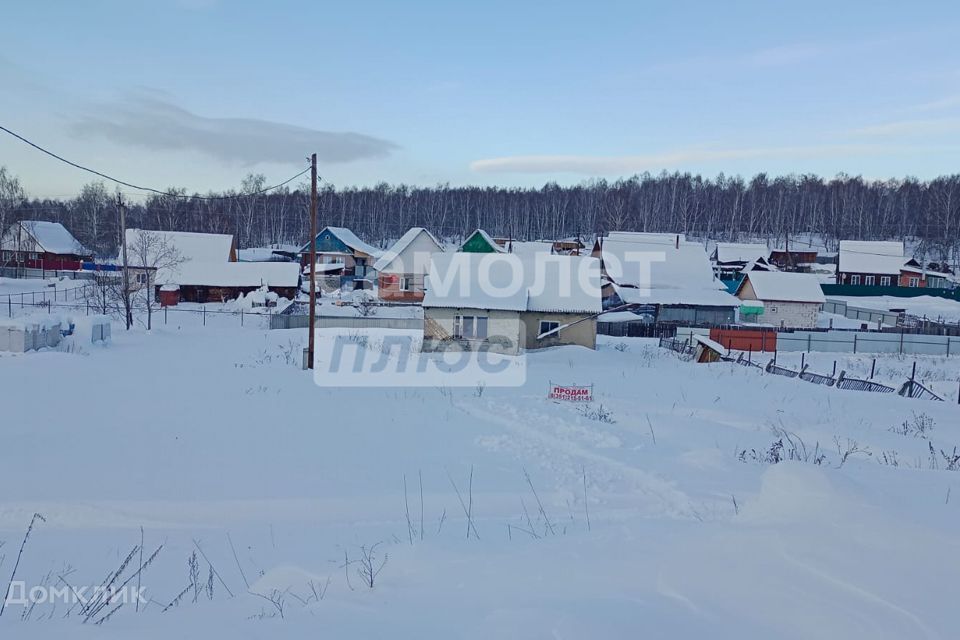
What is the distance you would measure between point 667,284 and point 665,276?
775 mm

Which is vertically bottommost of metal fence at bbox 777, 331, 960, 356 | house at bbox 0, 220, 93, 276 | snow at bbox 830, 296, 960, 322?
metal fence at bbox 777, 331, 960, 356

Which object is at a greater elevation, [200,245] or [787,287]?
[200,245]

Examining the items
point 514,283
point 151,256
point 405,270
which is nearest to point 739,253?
point 405,270

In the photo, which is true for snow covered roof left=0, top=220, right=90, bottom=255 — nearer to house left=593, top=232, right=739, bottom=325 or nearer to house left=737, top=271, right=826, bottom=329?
house left=593, top=232, right=739, bottom=325

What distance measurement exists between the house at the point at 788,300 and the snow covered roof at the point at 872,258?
2111 cm

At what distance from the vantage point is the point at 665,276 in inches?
1499

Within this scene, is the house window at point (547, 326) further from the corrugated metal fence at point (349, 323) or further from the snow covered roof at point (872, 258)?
the snow covered roof at point (872, 258)

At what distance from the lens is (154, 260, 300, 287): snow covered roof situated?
37469 mm

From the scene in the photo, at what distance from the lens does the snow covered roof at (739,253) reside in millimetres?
58250

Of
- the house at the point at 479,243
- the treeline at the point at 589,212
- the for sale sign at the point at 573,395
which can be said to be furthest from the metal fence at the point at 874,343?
the treeline at the point at 589,212

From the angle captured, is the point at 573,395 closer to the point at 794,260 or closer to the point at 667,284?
the point at 667,284

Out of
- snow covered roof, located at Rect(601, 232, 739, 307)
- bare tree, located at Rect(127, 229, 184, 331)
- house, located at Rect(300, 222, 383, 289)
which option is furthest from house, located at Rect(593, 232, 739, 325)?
bare tree, located at Rect(127, 229, 184, 331)

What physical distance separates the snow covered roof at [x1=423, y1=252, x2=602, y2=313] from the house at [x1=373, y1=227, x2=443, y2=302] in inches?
715

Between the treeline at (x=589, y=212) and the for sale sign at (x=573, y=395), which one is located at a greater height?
the treeline at (x=589, y=212)
